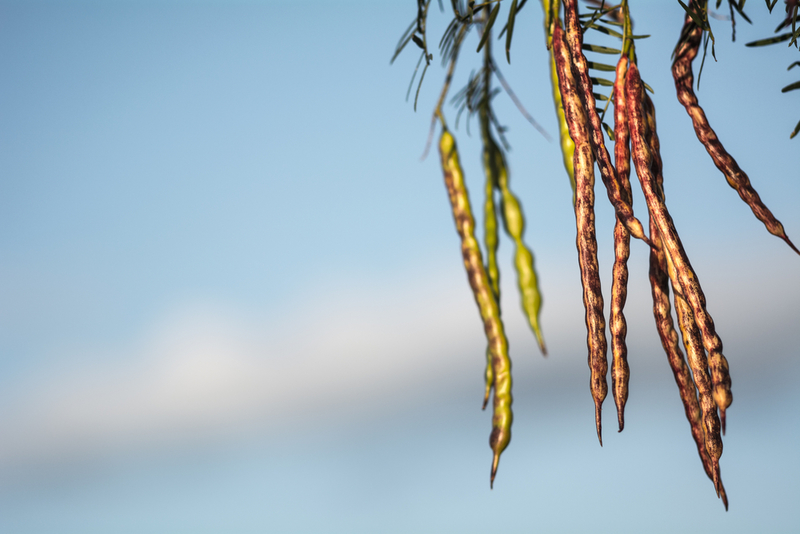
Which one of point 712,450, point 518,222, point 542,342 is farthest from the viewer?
point 518,222

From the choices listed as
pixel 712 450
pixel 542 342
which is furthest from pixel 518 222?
pixel 712 450

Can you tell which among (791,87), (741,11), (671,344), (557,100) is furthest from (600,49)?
(671,344)

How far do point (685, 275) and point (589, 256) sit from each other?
19cm

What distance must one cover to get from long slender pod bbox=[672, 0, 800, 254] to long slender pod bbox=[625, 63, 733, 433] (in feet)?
0.59

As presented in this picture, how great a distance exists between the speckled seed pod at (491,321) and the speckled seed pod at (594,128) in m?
0.58

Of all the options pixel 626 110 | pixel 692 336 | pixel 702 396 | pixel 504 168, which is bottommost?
pixel 702 396

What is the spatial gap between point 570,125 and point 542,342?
0.76 metres

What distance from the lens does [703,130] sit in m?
1.45

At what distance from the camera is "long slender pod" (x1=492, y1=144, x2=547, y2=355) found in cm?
204

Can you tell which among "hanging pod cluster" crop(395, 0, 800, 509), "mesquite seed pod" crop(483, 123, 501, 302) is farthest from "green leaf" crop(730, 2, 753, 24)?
"mesquite seed pod" crop(483, 123, 501, 302)

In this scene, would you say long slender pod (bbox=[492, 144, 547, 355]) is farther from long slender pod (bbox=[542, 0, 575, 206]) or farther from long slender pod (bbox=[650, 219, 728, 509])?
long slender pod (bbox=[650, 219, 728, 509])

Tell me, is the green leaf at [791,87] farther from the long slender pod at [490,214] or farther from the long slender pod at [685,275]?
the long slender pod at [490,214]

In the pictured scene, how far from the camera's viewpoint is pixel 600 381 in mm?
1340

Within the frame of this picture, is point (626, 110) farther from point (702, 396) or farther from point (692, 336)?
point (702, 396)
